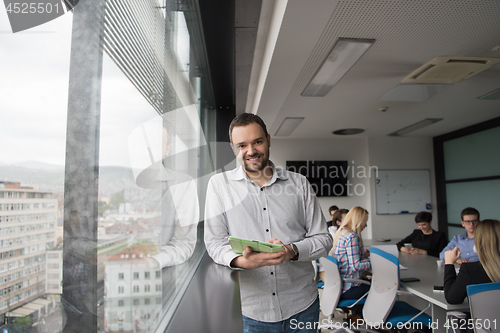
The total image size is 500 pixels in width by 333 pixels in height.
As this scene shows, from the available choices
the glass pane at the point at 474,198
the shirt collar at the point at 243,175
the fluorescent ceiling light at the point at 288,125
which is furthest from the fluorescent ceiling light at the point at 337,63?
the glass pane at the point at 474,198

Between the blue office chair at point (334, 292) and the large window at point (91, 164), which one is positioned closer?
the large window at point (91, 164)

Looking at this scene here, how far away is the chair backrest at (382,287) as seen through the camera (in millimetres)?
2625

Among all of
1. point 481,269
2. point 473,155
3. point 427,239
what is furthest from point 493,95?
point 481,269

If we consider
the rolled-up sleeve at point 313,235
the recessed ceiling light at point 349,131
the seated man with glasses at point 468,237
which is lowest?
the seated man with glasses at point 468,237

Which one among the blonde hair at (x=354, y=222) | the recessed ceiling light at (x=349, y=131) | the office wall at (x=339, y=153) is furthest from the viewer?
the office wall at (x=339, y=153)

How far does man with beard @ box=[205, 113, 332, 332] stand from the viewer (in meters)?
1.45

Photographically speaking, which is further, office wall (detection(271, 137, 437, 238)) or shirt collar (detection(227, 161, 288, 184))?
office wall (detection(271, 137, 437, 238))

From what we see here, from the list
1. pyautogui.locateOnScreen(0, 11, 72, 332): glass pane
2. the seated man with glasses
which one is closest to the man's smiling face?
pyautogui.locateOnScreen(0, 11, 72, 332): glass pane

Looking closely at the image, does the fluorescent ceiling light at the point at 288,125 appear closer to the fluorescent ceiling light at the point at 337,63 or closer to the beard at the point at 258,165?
the fluorescent ceiling light at the point at 337,63

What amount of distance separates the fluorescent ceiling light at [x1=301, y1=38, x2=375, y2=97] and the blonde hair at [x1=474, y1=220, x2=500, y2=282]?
1.78m

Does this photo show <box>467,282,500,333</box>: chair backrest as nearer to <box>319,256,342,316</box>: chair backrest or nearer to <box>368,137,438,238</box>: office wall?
<box>319,256,342,316</box>: chair backrest

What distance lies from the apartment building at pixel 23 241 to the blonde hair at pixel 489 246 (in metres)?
2.66

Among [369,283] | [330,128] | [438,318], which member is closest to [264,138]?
[438,318]

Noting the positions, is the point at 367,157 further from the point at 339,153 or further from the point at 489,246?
the point at 489,246
